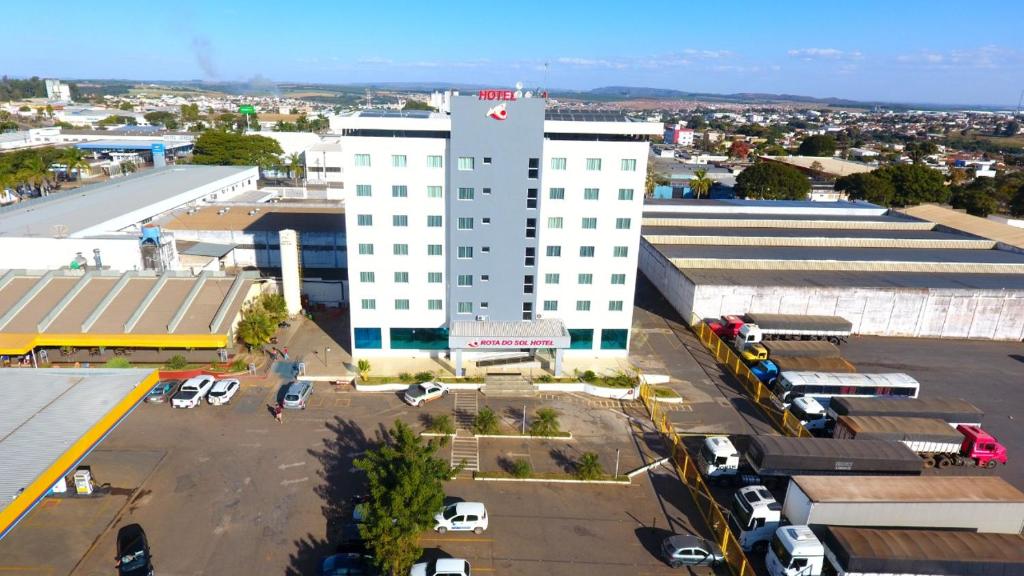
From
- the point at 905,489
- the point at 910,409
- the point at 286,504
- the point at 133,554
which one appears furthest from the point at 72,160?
the point at 905,489

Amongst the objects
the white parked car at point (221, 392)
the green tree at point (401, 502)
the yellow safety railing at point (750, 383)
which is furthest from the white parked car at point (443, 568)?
the yellow safety railing at point (750, 383)

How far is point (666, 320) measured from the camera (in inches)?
2309

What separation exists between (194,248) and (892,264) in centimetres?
7432

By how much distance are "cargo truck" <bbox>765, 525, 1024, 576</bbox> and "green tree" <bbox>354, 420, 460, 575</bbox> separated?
1632 cm

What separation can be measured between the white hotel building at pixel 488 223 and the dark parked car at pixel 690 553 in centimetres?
1845

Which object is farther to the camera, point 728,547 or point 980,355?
point 980,355

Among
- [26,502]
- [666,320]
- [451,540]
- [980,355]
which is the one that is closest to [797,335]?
[666,320]

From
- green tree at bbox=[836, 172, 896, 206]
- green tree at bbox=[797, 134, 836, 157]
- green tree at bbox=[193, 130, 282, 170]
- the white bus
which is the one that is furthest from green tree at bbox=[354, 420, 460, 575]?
green tree at bbox=[797, 134, 836, 157]

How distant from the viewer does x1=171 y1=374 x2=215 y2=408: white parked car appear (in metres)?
39.6

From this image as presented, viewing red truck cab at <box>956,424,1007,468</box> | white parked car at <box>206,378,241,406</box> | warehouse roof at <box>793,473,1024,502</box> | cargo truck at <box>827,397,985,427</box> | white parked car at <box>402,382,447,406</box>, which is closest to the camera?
warehouse roof at <box>793,473,1024,502</box>

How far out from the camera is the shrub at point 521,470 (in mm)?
33500

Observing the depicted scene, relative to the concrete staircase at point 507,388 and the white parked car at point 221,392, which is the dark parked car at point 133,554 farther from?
the concrete staircase at point 507,388

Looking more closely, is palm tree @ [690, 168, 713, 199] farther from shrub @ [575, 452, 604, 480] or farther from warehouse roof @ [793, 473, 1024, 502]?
shrub @ [575, 452, 604, 480]

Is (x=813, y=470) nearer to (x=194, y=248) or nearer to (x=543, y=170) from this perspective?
(x=543, y=170)
